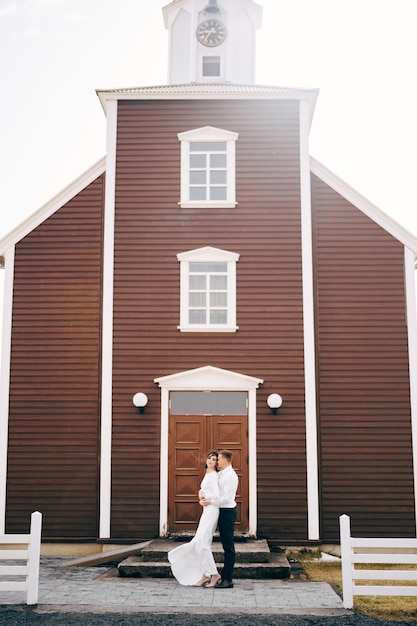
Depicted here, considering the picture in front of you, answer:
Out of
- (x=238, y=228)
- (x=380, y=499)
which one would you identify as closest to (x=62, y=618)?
(x=380, y=499)

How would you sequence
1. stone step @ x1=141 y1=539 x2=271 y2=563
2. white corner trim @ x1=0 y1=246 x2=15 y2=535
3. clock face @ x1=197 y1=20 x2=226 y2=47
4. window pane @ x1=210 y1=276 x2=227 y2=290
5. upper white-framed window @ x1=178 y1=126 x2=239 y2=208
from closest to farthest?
1. stone step @ x1=141 y1=539 x2=271 y2=563
2. white corner trim @ x1=0 y1=246 x2=15 y2=535
3. window pane @ x1=210 y1=276 x2=227 y2=290
4. upper white-framed window @ x1=178 y1=126 x2=239 y2=208
5. clock face @ x1=197 y1=20 x2=226 y2=47

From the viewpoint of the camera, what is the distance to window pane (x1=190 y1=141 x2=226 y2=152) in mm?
14984

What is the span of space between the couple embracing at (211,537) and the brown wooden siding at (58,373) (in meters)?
4.00

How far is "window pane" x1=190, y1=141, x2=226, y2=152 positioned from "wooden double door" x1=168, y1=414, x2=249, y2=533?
17.7 feet

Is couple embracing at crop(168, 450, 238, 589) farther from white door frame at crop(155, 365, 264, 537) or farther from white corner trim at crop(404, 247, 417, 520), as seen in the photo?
white corner trim at crop(404, 247, 417, 520)

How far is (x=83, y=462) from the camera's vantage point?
14.2 meters

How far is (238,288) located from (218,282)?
17.0 inches

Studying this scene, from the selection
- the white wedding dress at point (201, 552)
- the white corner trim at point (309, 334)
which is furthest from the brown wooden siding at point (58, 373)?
the white corner trim at point (309, 334)

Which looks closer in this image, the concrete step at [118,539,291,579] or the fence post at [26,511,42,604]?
the fence post at [26,511,42,604]

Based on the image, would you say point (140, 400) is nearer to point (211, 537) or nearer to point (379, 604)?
point (211, 537)

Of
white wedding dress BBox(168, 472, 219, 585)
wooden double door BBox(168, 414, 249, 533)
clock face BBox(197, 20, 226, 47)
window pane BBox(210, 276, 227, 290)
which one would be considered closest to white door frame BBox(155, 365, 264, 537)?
wooden double door BBox(168, 414, 249, 533)

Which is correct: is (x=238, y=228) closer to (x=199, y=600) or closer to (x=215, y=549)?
(x=215, y=549)

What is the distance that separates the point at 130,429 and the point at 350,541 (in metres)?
6.04

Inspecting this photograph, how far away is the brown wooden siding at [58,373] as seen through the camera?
14070mm
